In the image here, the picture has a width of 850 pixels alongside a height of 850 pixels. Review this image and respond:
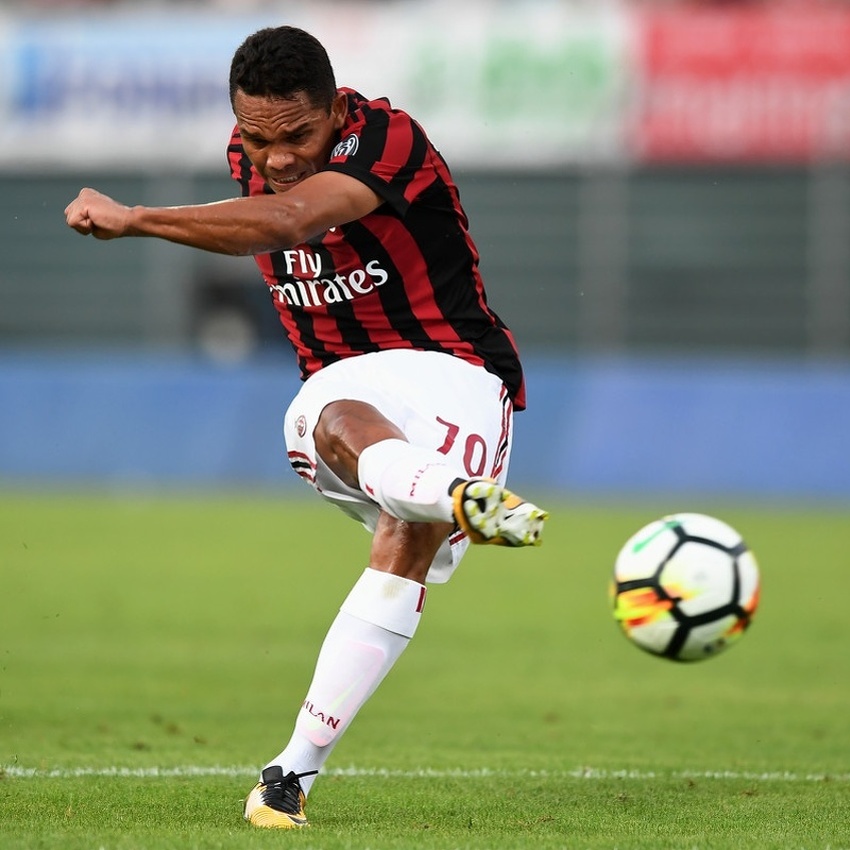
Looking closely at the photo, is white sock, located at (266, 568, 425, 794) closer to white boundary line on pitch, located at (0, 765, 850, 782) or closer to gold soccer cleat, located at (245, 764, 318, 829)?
gold soccer cleat, located at (245, 764, 318, 829)

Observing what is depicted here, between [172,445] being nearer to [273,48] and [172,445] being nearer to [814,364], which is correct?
[814,364]

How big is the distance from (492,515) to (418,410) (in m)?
0.74

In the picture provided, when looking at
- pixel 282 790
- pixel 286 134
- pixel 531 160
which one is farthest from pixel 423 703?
pixel 531 160

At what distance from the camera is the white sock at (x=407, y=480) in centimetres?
452

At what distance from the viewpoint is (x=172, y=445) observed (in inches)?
686

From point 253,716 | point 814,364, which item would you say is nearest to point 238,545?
point 253,716

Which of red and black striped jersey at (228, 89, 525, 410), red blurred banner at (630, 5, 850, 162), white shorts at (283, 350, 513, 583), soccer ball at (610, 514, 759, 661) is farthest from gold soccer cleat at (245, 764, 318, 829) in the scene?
red blurred banner at (630, 5, 850, 162)

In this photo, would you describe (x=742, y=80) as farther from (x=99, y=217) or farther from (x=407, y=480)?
(x=99, y=217)

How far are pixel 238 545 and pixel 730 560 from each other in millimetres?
8812

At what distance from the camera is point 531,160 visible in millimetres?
22906

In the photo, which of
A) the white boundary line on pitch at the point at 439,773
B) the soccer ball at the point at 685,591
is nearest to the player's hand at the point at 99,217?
the soccer ball at the point at 685,591

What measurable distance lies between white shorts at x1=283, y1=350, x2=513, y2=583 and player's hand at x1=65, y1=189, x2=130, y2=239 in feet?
3.05

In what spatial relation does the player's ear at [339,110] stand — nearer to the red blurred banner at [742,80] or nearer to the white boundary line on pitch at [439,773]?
the white boundary line on pitch at [439,773]

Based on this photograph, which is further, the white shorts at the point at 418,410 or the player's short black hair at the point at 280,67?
the white shorts at the point at 418,410
